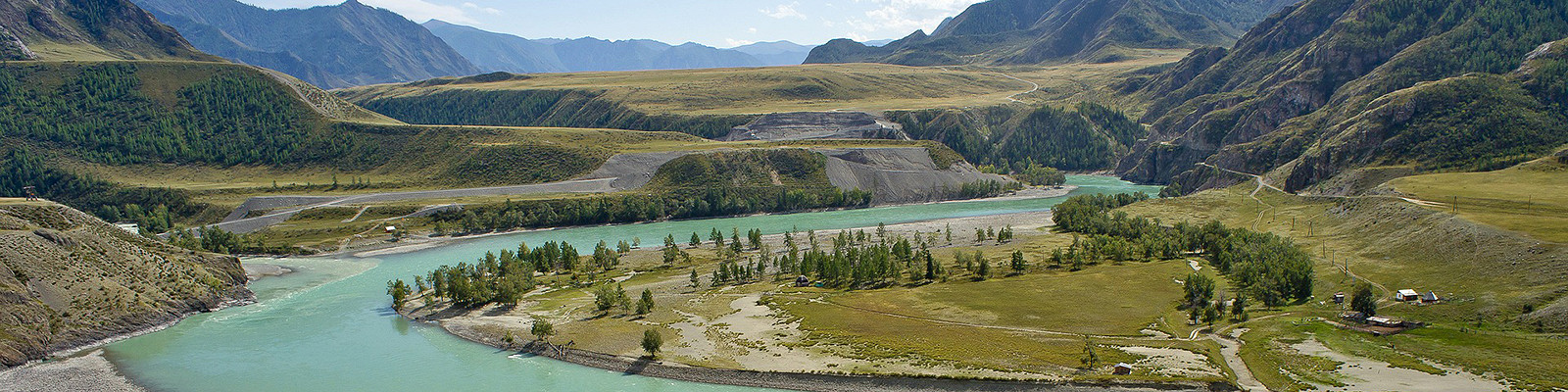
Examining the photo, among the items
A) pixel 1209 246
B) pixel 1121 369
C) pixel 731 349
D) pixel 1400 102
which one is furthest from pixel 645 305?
pixel 1400 102

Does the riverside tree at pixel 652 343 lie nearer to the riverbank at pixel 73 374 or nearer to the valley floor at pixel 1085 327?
the valley floor at pixel 1085 327

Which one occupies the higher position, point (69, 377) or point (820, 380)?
point (69, 377)

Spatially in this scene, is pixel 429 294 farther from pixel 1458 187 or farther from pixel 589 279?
pixel 1458 187

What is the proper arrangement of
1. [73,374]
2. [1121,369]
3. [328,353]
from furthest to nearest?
[328,353], [73,374], [1121,369]

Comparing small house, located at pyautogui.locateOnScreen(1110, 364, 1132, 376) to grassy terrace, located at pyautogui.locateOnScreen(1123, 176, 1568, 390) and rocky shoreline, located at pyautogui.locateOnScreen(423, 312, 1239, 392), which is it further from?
grassy terrace, located at pyautogui.locateOnScreen(1123, 176, 1568, 390)

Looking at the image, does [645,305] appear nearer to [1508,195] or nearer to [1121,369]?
[1121,369]

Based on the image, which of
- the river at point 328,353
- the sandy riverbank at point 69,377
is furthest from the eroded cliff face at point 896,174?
the sandy riverbank at point 69,377

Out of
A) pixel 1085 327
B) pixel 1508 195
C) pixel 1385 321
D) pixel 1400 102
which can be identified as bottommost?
pixel 1085 327
